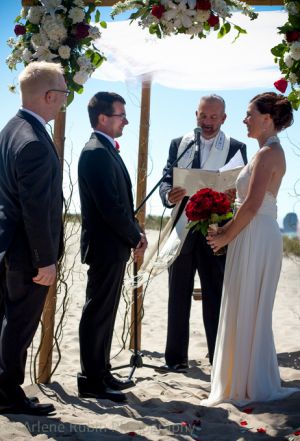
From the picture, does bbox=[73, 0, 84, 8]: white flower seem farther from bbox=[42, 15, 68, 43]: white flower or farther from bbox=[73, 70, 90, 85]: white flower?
bbox=[73, 70, 90, 85]: white flower

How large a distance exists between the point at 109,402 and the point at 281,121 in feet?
7.46

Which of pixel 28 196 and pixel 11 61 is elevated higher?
pixel 11 61

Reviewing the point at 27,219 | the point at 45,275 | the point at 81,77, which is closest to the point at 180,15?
the point at 81,77

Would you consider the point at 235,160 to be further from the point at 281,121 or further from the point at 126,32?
the point at 126,32

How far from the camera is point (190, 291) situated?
6.20 meters

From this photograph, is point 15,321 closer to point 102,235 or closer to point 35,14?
point 102,235

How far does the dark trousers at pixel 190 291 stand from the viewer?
6.01m

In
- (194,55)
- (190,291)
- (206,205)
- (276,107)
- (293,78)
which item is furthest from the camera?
(194,55)

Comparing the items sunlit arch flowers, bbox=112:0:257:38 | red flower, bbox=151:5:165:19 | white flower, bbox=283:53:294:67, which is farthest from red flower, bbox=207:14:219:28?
white flower, bbox=283:53:294:67

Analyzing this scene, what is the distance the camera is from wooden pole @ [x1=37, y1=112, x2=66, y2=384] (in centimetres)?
549

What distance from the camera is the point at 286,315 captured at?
31.8 ft

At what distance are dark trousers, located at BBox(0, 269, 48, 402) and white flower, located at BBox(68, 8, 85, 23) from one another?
213 cm

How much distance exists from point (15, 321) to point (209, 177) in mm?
2278

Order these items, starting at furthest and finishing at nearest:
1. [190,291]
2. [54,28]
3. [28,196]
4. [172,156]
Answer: [172,156] → [190,291] → [54,28] → [28,196]
